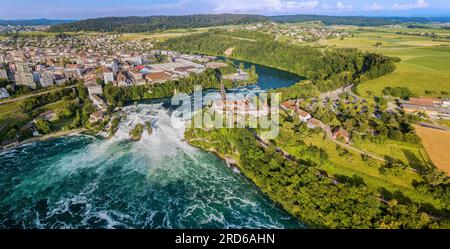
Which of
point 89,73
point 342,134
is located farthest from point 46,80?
point 342,134

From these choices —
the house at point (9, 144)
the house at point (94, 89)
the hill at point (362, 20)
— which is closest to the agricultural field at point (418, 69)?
the house at point (94, 89)

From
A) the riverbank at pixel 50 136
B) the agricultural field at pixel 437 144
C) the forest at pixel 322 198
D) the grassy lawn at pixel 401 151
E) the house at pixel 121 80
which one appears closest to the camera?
the forest at pixel 322 198

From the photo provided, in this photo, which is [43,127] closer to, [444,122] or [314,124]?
[314,124]

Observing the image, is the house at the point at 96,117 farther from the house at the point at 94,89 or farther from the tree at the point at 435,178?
the tree at the point at 435,178

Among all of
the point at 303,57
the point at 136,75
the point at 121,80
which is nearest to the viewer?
the point at 121,80

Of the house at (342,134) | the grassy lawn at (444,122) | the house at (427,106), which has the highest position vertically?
the house at (427,106)

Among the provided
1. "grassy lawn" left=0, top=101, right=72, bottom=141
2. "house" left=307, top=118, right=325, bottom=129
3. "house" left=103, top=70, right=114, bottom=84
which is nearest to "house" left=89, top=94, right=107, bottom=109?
"grassy lawn" left=0, top=101, right=72, bottom=141
